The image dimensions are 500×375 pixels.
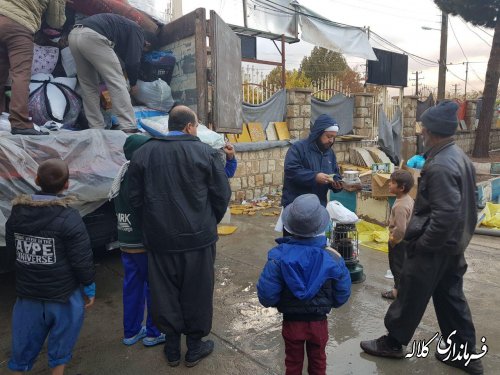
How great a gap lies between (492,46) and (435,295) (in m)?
16.1

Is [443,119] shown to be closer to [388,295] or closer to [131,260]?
[388,295]

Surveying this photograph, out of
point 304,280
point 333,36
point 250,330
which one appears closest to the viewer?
point 304,280

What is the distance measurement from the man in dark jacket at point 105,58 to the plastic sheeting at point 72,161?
1.55 ft

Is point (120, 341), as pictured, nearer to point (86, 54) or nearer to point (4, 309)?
point (4, 309)

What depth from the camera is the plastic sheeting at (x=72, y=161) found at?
2828 millimetres

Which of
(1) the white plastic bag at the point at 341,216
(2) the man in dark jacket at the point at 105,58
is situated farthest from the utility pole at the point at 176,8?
(1) the white plastic bag at the point at 341,216

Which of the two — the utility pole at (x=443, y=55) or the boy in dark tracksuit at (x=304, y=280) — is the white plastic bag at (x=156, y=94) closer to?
the boy in dark tracksuit at (x=304, y=280)

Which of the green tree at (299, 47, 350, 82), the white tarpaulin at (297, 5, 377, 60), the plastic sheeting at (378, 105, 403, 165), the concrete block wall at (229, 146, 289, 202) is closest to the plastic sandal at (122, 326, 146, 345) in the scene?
the concrete block wall at (229, 146, 289, 202)

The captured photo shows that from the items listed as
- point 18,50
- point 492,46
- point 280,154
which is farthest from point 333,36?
point 18,50

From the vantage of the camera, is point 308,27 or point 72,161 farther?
point 308,27

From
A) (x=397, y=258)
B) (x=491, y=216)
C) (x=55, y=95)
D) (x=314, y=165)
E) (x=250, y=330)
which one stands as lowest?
(x=250, y=330)

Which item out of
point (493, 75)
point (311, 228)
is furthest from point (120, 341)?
point (493, 75)

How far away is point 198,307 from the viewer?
2.61m

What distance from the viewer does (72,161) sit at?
3.17m
